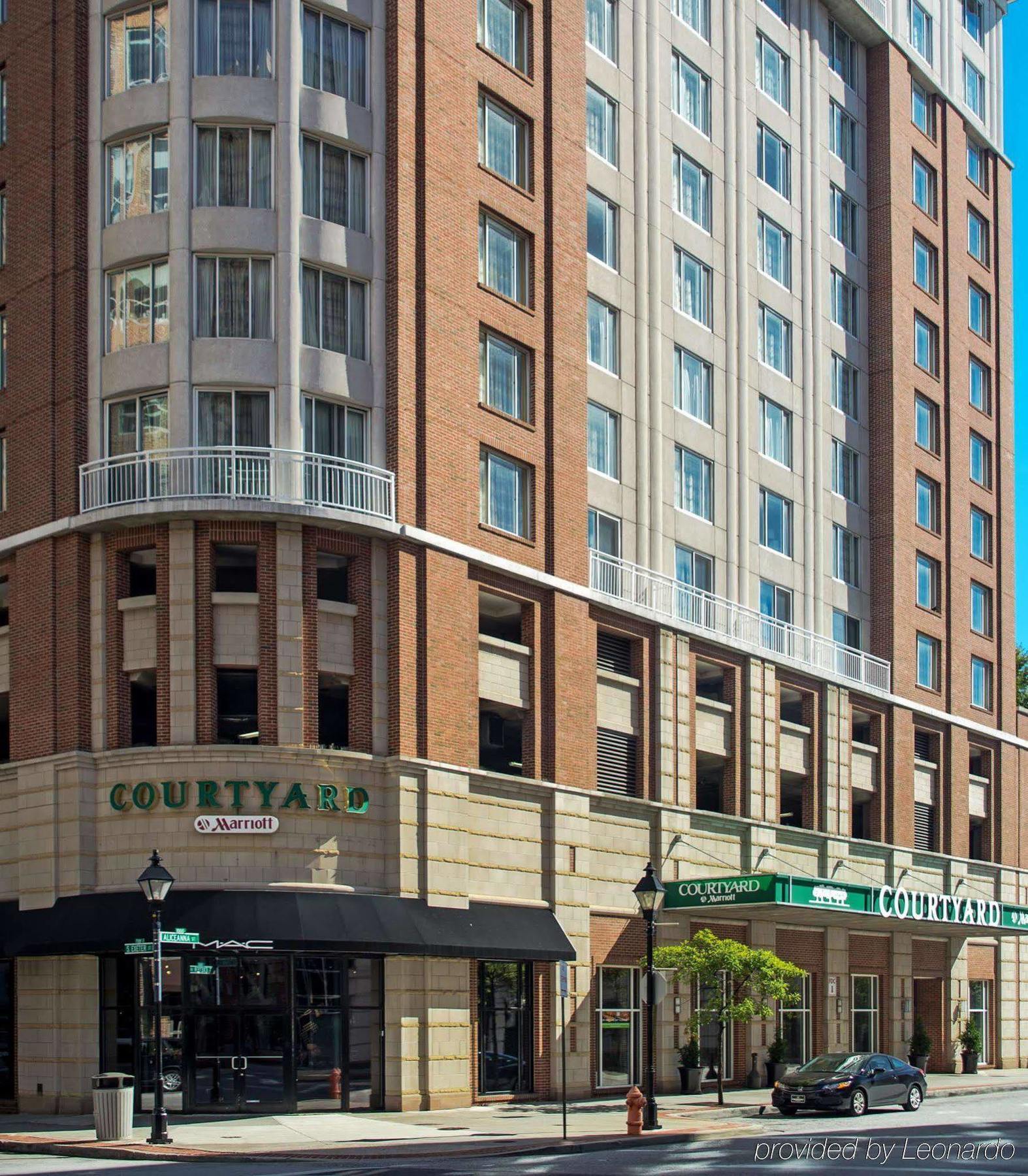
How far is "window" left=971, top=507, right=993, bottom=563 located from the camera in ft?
238

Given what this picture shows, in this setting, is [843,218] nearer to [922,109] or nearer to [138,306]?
[922,109]

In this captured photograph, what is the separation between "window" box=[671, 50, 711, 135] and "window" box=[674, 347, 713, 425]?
762cm

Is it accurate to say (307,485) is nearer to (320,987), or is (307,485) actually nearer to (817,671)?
(320,987)

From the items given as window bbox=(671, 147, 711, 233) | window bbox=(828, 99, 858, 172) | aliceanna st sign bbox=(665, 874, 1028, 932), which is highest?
window bbox=(828, 99, 858, 172)

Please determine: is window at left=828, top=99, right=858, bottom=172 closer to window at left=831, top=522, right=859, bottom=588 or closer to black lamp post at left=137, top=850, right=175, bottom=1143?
window at left=831, top=522, right=859, bottom=588

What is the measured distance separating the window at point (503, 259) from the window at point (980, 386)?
3066cm

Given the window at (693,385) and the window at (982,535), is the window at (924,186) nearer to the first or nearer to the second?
the window at (982,535)

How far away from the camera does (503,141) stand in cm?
4778

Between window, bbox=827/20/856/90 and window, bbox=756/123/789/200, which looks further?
window, bbox=827/20/856/90

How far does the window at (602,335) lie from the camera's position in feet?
167

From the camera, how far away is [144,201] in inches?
1647

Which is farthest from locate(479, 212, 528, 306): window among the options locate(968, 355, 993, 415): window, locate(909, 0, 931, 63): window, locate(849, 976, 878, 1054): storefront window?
locate(968, 355, 993, 415): window

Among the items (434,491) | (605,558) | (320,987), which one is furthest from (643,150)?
(320,987)

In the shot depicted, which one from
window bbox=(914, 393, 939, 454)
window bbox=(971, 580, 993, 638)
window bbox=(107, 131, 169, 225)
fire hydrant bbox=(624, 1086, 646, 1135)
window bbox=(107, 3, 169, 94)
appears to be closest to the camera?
fire hydrant bbox=(624, 1086, 646, 1135)
